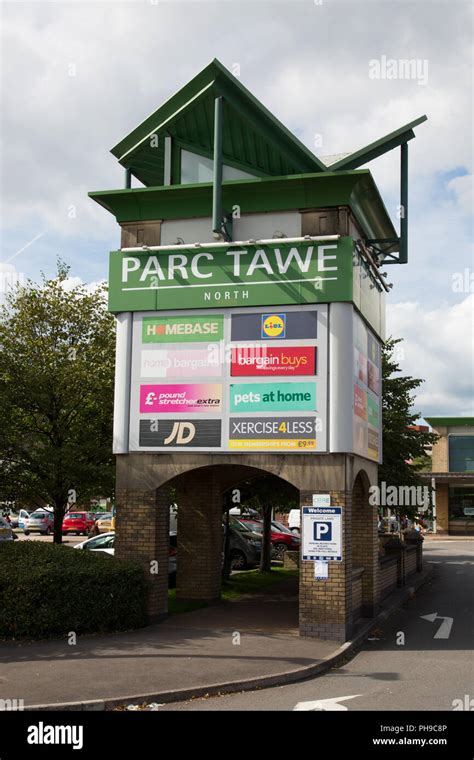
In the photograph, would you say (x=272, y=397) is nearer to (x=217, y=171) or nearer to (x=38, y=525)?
(x=217, y=171)

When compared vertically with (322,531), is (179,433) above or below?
above

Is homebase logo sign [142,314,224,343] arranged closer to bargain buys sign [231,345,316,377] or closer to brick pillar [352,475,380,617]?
bargain buys sign [231,345,316,377]

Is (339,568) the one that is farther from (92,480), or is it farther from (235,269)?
(92,480)

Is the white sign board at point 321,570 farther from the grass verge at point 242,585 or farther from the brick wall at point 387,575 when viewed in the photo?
the brick wall at point 387,575

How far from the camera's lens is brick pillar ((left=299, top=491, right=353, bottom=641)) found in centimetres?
1345

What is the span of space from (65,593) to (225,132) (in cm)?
892

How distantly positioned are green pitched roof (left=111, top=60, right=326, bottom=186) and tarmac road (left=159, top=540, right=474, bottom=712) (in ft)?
29.0

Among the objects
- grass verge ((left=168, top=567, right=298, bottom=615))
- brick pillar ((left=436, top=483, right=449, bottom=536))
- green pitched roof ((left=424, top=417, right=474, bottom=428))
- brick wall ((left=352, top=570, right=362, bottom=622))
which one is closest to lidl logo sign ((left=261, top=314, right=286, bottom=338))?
brick wall ((left=352, top=570, right=362, bottom=622))

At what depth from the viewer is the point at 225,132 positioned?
15641 mm

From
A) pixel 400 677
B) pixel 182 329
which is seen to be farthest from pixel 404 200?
pixel 400 677

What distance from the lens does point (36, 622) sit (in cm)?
1266

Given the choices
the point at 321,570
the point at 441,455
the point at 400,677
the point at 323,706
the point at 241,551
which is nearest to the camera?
the point at 323,706

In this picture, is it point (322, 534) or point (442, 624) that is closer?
point (322, 534)

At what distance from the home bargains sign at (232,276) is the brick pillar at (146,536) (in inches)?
138
